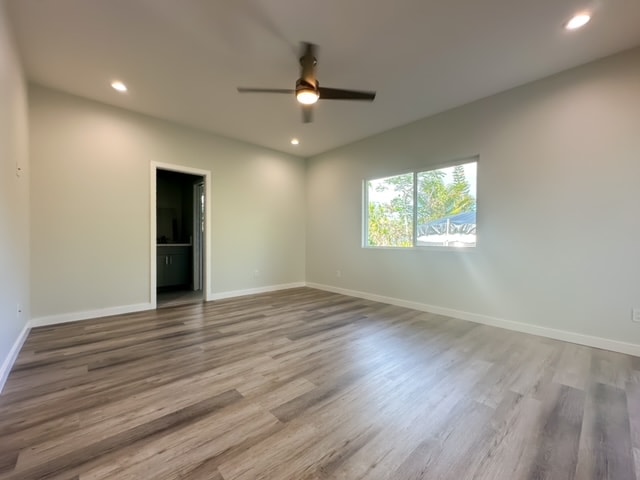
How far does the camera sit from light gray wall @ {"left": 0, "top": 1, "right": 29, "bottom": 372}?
212 cm

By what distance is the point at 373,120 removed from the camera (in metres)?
4.27

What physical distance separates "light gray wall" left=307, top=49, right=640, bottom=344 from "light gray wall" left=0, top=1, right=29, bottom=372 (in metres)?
4.53

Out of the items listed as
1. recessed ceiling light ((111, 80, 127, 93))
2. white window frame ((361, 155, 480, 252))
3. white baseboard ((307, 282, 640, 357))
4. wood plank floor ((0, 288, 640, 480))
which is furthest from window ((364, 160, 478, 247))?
recessed ceiling light ((111, 80, 127, 93))

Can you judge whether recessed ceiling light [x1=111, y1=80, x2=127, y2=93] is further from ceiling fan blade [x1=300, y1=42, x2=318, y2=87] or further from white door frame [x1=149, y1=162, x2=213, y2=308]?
ceiling fan blade [x1=300, y1=42, x2=318, y2=87]

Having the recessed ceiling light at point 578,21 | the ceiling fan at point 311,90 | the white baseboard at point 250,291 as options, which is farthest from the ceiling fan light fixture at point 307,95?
the white baseboard at point 250,291

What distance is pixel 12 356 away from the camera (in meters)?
2.40

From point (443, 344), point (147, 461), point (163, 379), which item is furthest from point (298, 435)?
point (443, 344)

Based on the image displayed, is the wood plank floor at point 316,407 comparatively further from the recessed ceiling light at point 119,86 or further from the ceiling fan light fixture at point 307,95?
the recessed ceiling light at point 119,86

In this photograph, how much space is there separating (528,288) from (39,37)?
224 inches

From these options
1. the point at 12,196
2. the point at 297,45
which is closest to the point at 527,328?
the point at 297,45

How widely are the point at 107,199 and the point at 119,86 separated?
1.51m

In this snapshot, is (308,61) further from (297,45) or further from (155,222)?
(155,222)

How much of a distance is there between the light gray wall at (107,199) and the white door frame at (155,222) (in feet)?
0.21

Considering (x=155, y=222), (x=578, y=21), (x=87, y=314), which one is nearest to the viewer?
(x=578, y=21)
